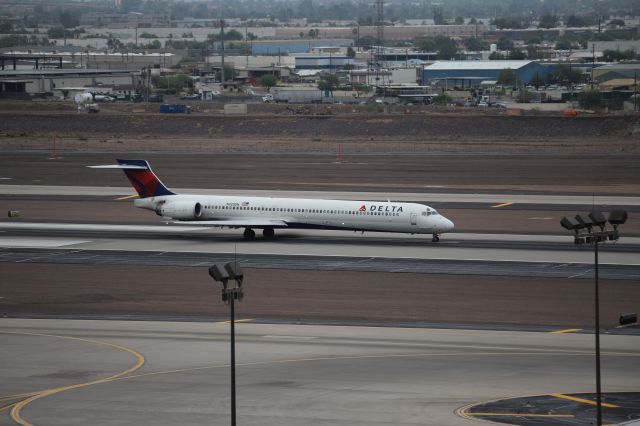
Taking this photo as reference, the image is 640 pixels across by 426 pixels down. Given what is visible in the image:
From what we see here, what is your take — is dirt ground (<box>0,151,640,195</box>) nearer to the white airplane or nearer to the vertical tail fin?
the vertical tail fin

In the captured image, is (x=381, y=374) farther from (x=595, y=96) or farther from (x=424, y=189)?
(x=595, y=96)

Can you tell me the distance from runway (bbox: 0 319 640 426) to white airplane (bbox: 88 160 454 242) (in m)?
22.9

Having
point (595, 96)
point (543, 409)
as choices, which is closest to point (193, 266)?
point (543, 409)

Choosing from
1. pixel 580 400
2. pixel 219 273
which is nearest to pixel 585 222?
pixel 580 400

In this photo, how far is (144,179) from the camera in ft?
258

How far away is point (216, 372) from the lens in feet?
139

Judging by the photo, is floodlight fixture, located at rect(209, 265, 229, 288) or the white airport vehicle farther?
the white airport vehicle

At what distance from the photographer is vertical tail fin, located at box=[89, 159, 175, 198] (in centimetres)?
7856

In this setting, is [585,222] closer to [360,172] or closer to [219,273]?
[219,273]

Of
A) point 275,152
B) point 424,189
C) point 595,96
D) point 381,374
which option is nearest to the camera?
point 381,374

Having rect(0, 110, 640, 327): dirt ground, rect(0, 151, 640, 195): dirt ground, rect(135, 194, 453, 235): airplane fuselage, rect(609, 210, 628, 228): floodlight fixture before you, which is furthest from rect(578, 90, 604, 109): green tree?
rect(609, 210, 628, 228): floodlight fixture

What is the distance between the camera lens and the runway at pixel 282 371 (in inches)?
1458

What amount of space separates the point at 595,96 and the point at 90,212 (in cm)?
11057

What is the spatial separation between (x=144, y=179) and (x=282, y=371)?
3838 centimetres
